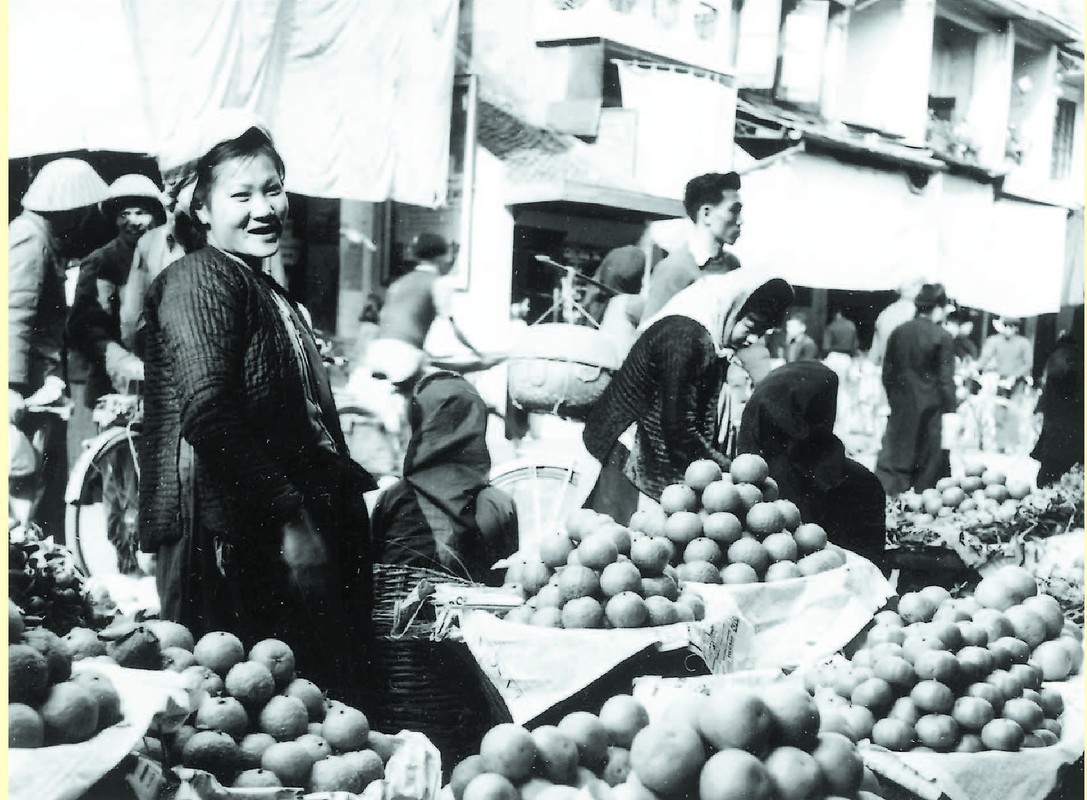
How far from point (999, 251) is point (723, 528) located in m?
3.59

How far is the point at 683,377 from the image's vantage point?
4188mm

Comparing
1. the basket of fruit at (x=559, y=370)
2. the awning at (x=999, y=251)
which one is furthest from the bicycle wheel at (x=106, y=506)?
the awning at (x=999, y=251)

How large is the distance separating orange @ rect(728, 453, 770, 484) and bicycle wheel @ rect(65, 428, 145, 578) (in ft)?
6.83

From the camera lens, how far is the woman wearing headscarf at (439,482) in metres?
3.91

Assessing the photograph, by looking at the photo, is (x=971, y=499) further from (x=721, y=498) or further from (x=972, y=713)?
(x=972, y=713)

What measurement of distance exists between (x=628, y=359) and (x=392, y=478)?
1.10m

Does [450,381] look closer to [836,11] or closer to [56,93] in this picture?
[56,93]

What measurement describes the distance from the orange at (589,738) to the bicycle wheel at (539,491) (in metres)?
2.42

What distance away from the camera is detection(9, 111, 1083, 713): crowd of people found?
8.93ft

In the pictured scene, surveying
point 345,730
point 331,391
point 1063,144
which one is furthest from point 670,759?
point 1063,144

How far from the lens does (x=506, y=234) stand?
489 centimetres

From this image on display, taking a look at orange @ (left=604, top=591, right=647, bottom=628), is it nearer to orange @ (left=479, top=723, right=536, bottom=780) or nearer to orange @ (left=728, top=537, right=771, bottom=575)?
orange @ (left=728, top=537, right=771, bottom=575)

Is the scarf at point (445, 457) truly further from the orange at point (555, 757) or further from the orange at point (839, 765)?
the orange at point (839, 765)

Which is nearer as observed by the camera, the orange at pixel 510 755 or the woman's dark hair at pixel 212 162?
the orange at pixel 510 755
